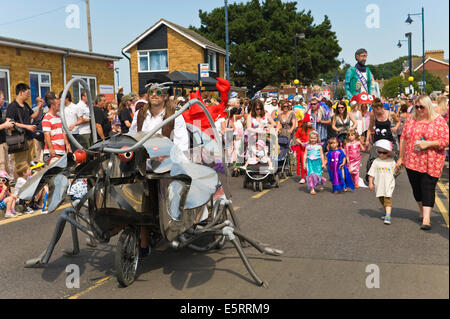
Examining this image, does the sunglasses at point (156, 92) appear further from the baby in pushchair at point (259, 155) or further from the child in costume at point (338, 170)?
the baby in pushchair at point (259, 155)

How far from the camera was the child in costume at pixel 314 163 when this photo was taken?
10.6 meters

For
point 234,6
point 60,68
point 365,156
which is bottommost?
point 365,156

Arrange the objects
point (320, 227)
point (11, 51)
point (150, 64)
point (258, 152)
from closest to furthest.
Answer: point (320, 227), point (258, 152), point (11, 51), point (150, 64)

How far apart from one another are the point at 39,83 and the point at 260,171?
14596 millimetres

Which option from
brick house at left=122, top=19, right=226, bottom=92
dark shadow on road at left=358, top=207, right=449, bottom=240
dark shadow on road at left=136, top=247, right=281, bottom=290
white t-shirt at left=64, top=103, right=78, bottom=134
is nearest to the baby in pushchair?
dark shadow on road at left=358, top=207, right=449, bottom=240

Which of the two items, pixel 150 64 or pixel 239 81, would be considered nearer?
pixel 150 64

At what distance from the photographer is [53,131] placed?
10.3m

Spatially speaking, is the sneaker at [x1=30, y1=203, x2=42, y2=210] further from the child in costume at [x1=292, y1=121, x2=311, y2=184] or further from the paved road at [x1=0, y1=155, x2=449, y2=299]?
the child in costume at [x1=292, y1=121, x2=311, y2=184]

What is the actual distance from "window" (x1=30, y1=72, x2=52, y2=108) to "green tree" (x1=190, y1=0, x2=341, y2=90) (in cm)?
3479

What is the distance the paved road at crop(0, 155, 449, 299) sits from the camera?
4672 millimetres
